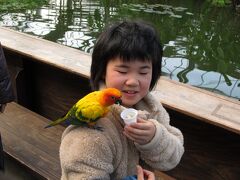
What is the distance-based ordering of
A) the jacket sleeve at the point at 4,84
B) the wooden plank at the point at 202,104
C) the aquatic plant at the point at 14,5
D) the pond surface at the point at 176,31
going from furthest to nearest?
the aquatic plant at the point at 14,5, the pond surface at the point at 176,31, the jacket sleeve at the point at 4,84, the wooden plank at the point at 202,104

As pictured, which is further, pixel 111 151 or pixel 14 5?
pixel 14 5

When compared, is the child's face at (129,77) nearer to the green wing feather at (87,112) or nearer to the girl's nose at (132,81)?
the girl's nose at (132,81)

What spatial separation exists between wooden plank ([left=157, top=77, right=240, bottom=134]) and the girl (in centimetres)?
52

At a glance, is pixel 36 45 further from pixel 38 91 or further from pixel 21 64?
pixel 38 91

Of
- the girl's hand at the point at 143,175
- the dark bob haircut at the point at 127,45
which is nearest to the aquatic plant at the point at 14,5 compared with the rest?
the dark bob haircut at the point at 127,45

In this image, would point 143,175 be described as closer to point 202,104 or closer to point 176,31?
point 202,104

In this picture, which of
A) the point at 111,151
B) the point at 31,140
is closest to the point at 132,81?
the point at 111,151

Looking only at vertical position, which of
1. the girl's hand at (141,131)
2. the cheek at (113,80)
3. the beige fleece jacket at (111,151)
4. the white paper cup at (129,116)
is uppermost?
the cheek at (113,80)

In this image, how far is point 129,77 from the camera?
49.2 inches

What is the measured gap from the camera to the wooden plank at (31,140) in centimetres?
230

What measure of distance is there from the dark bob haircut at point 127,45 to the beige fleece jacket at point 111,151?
0.19 metres

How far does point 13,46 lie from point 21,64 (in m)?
0.22

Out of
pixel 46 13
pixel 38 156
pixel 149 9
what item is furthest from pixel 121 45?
pixel 149 9

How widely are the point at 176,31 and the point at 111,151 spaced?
580cm
